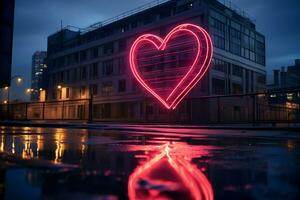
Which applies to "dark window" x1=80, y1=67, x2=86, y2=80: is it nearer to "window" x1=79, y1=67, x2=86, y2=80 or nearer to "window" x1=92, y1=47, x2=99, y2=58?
"window" x1=79, y1=67, x2=86, y2=80

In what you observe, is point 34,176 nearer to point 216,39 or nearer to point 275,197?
point 275,197

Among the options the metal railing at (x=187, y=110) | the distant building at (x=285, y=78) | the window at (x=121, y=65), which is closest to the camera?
the metal railing at (x=187, y=110)

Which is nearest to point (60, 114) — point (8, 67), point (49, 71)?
point (8, 67)

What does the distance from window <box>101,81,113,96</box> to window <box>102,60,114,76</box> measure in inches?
67.3

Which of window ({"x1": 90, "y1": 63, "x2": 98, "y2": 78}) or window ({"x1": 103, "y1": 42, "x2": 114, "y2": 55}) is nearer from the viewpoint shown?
window ({"x1": 103, "y1": 42, "x2": 114, "y2": 55})

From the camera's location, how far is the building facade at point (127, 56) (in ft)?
164

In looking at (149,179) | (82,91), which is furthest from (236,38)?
(149,179)

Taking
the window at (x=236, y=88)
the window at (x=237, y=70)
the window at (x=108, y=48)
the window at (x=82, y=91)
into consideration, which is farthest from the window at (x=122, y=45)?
the window at (x=236, y=88)

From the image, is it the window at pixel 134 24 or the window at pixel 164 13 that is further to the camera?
the window at pixel 134 24

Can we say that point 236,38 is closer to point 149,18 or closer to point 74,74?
point 149,18

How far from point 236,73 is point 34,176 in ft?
175

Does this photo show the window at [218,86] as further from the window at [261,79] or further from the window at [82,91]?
the window at [82,91]

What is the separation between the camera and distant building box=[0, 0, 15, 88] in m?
10.1

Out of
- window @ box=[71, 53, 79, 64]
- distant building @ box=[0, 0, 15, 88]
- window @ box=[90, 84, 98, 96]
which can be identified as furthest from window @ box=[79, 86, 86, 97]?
distant building @ box=[0, 0, 15, 88]
